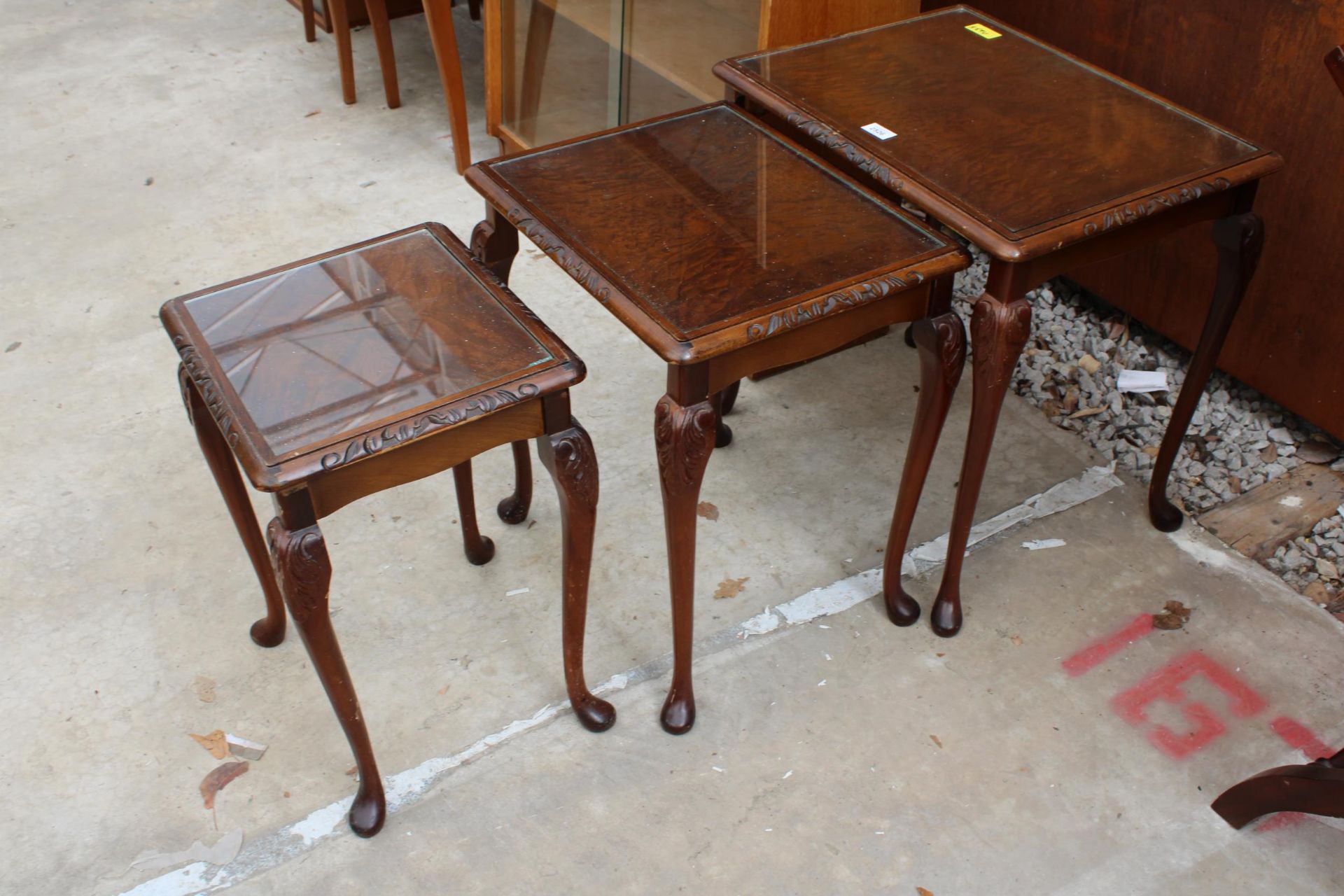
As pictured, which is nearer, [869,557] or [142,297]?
[869,557]

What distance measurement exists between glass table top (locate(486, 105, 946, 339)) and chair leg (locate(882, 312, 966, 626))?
13cm

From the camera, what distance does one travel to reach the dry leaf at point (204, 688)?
72.8 inches

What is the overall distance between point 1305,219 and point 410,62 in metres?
2.79

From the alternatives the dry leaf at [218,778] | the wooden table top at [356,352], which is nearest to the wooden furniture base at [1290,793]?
the wooden table top at [356,352]

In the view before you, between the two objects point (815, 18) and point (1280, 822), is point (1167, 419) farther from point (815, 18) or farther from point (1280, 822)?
point (815, 18)

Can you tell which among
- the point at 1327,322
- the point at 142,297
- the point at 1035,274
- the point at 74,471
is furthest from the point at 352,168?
the point at 1327,322

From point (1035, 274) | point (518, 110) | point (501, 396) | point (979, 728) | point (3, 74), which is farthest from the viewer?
point (3, 74)

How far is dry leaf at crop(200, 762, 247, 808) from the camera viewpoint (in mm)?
1708

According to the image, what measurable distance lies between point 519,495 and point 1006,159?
1030mm

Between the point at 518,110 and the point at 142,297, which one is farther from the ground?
the point at 518,110

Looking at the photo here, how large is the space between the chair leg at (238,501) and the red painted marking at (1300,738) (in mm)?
1609

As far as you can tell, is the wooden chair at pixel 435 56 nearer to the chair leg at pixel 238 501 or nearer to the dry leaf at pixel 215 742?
the chair leg at pixel 238 501

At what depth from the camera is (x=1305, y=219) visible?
6.92 ft

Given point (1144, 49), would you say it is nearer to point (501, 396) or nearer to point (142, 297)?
point (501, 396)
